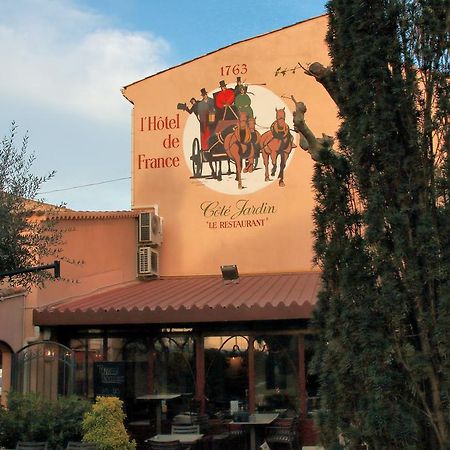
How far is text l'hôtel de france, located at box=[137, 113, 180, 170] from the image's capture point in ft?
54.9

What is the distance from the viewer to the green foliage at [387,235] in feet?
13.7

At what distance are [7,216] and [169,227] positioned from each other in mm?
6834

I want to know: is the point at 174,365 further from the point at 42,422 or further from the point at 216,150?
the point at 216,150

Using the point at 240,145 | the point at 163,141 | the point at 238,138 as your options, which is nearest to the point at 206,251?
the point at 240,145

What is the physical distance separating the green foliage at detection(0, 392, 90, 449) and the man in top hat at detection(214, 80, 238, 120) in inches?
332

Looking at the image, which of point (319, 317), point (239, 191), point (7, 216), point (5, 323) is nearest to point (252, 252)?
point (239, 191)

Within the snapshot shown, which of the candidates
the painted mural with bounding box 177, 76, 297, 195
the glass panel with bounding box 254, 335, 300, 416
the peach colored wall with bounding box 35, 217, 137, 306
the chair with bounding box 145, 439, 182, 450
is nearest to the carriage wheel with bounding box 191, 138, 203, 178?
the painted mural with bounding box 177, 76, 297, 195

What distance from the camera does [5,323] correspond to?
13.2 m

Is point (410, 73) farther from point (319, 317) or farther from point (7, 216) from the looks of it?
point (7, 216)

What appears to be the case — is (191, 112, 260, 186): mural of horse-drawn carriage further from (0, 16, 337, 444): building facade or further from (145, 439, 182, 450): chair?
(145, 439, 182, 450): chair

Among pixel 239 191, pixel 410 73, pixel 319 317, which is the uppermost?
pixel 239 191

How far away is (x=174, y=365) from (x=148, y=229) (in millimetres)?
3659

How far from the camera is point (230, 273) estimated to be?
14.8 m

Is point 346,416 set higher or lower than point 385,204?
lower
